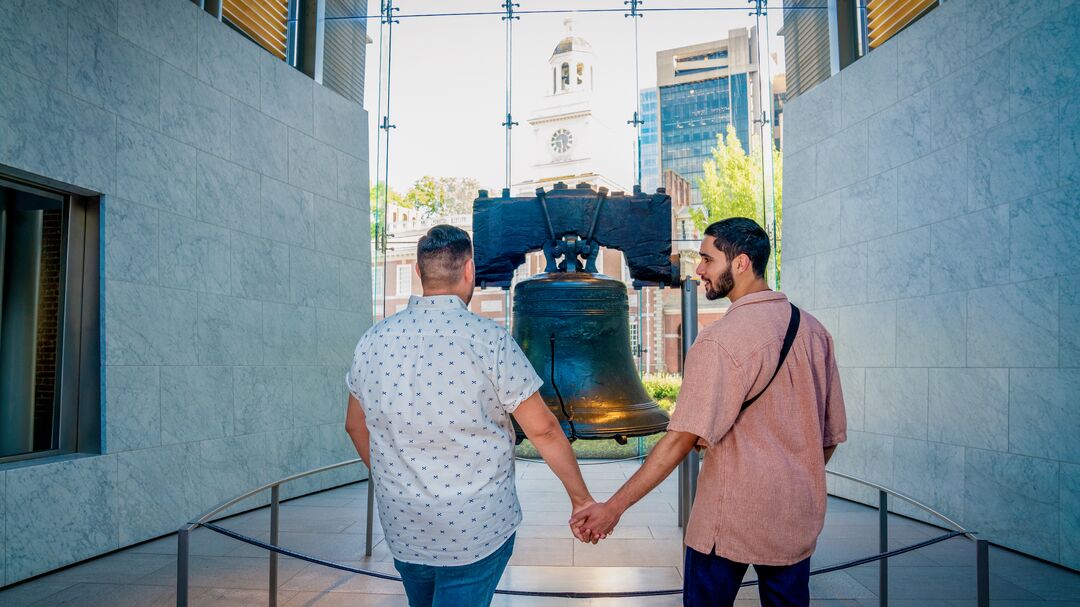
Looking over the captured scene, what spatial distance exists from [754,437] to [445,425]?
0.81m

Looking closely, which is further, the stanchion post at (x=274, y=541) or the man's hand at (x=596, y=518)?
the stanchion post at (x=274, y=541)

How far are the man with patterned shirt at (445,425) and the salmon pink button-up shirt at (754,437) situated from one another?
0.43 metres

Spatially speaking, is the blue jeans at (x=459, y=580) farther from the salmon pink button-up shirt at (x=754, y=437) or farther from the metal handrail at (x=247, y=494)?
the metal handrail at (x=247, y=494)

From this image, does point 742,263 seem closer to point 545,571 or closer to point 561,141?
point 545,571

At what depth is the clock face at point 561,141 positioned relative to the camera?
26.1 metres

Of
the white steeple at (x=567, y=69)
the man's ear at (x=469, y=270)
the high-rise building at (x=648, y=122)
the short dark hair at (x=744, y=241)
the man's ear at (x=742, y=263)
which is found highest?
the white steeple at (x=567, y=69)

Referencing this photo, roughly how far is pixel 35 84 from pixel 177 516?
3.03m

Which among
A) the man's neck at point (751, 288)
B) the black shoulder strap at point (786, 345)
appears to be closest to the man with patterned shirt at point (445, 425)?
the black shoulder strap at point (786, 345)

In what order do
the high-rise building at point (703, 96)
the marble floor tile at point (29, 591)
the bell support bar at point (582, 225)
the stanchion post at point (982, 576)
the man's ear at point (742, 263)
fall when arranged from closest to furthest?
1. the man's ear at point (742, 263)
2. the stanchion post at point (982, 576)
3. the bell support bar at point (582, 225)
4. the marble floor tile at point (29, 591)
5. the high-rise building at point (703, 96)

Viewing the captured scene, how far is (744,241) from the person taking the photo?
215 centimetres

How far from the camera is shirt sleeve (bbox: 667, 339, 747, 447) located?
194 cm

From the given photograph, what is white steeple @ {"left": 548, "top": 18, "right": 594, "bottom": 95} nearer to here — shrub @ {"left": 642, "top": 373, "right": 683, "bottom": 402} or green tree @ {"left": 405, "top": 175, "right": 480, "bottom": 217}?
green tree @ {"left": 405, "top": 175, "right": 480, "bottom": 217}

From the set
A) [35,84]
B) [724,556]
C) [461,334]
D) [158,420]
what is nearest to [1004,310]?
[724,556]

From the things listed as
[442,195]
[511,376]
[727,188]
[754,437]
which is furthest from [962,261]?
[442,195]
